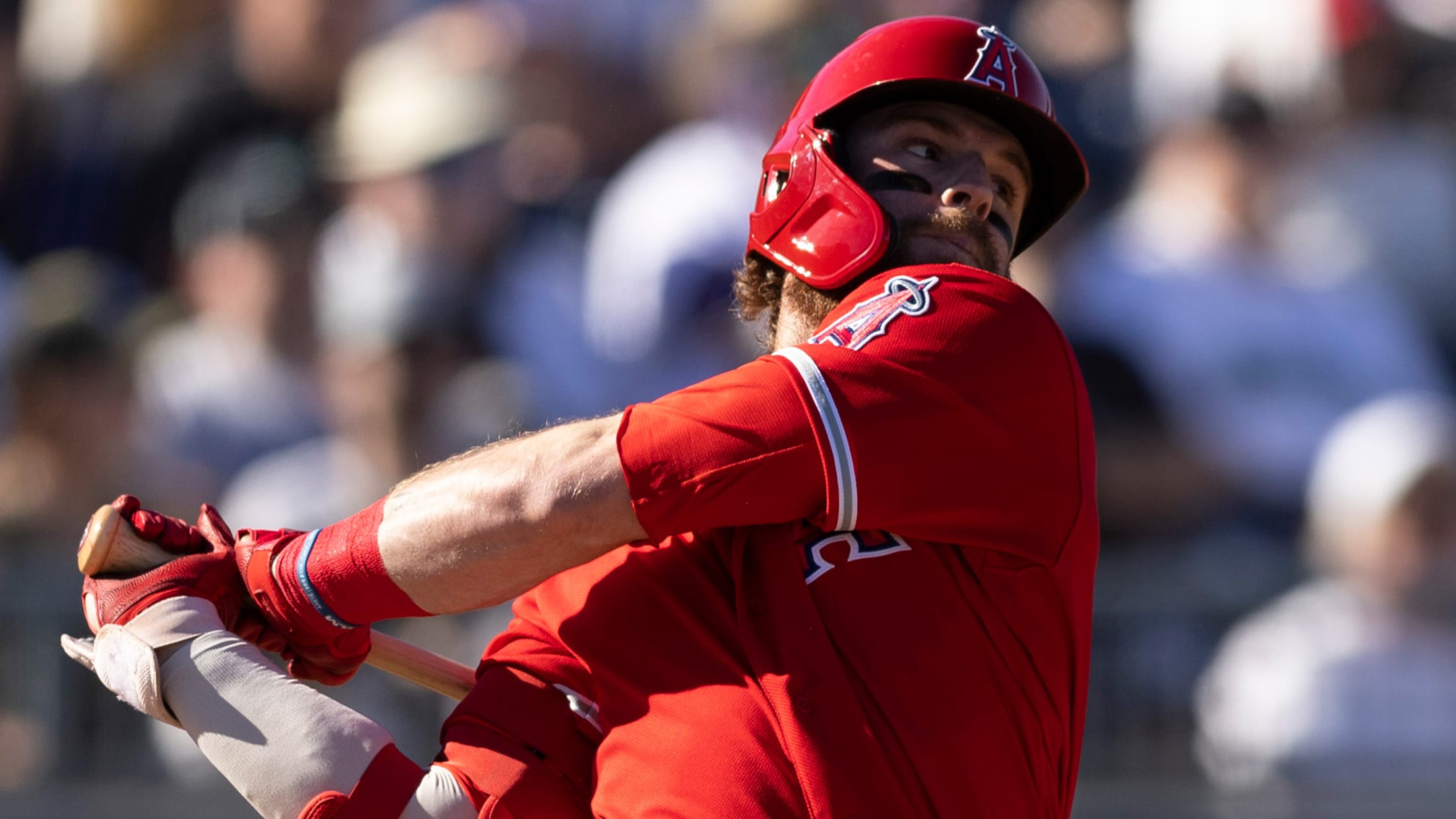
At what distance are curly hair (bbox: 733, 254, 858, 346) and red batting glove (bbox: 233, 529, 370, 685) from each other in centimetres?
92

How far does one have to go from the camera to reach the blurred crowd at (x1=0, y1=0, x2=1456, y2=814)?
573 cm

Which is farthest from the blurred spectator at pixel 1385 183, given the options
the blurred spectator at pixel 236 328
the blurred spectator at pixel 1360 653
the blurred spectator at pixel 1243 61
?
the blurred spectator at pixel 236 328

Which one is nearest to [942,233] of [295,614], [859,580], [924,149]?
[924,149]

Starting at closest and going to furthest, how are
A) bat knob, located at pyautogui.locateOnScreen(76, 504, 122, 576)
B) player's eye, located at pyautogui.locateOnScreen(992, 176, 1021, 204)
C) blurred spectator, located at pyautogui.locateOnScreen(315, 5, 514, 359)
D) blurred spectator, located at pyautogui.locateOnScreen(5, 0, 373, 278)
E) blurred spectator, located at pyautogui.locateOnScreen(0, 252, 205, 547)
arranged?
bat knob, located at pyautogui.locateOnScreen(76, 504, 122, 576), player's eye, located at pyautogui.locateOnScreen(992, 176, 1021, 204), blurred spectator, located at pyautogui.locateOnScreen(0, 252, 205, 547), blurred spectator, located at pyautogui.locateOnScreen(315, 5, 514, 359), blurred spectator, located at pyautogui.locateOnScreen(5, 0, 373, 278)

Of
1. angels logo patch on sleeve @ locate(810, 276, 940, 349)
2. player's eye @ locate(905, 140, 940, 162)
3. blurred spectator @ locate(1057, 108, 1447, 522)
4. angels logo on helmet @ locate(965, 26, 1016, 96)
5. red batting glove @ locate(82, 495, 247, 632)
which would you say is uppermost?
angels logo on helmet @ locate(965, 26, 1016, 96)

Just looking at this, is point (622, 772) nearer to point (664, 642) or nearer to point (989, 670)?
point (664, 642)

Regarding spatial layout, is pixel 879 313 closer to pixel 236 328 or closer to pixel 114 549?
pixel 114 549

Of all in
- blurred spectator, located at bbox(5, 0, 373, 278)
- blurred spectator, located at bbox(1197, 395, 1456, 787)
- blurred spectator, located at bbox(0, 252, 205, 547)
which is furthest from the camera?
blurred spectator, located at bbox(5, 0, 373, 278)

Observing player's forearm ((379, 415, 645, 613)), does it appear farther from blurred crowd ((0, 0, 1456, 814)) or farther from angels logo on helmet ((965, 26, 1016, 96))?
blurred crowd ((0, 0, 1456, 814))

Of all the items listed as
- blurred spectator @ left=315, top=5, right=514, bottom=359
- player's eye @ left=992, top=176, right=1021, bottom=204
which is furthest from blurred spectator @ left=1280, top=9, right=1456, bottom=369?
player's eye @ left=992, top=176, right=1021, bottom=204

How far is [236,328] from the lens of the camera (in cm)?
661

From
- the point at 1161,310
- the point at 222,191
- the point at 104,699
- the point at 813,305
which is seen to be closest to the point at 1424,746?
the point at 1161,310

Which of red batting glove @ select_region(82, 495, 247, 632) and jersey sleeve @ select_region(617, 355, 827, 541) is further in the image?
red batting glove @ select_region(82, 495, 247, 632)

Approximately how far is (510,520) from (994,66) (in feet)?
3.87
